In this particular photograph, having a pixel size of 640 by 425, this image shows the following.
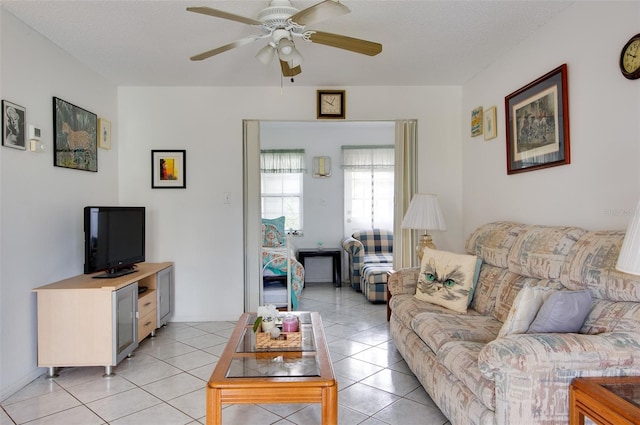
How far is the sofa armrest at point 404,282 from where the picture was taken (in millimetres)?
3146

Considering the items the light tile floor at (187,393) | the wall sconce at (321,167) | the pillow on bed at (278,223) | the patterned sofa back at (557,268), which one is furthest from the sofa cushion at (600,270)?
the wall sconce at (321,167)

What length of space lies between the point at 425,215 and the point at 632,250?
7.33 ft

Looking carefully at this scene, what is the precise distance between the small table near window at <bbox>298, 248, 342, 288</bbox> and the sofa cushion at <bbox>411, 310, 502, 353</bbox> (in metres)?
3.27

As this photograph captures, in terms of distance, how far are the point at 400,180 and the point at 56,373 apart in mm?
3387

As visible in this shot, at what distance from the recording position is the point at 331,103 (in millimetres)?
4035

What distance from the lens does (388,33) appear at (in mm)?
2811

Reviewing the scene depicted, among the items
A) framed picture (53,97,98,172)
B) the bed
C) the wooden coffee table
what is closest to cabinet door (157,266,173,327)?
the bed

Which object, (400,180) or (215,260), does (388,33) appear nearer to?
(400,180)

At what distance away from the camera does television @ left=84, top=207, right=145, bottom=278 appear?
2900mm

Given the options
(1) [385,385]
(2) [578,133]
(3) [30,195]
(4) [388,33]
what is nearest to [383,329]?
(1) [385,385]

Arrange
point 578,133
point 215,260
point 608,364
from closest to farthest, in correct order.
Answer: point 608,364 → point 578,133 → point 215,260

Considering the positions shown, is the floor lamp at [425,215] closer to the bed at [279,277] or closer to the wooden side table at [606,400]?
the bed at [279,277]

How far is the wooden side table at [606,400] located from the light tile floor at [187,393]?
32.5 inches

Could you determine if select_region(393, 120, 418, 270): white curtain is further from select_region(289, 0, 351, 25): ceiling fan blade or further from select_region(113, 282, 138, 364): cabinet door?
select_region(113, 282, 138, 364): cabinet door
